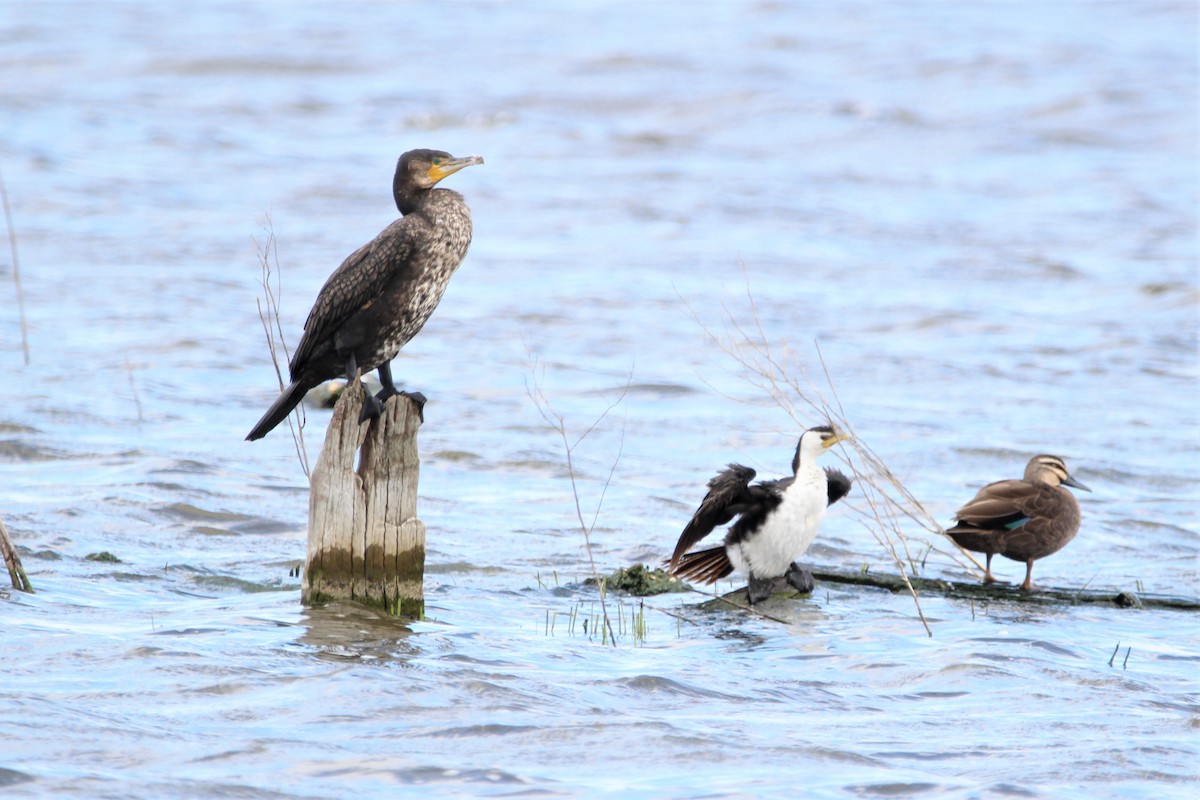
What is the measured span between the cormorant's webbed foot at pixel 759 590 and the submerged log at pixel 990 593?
0.07 metres

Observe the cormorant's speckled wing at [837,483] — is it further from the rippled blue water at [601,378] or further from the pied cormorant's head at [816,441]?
the rippled blue water at [601,378]

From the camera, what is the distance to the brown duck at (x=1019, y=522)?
8047 millimetres

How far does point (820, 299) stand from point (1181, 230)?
758cm

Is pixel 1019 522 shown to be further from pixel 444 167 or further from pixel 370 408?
pixel 370 408

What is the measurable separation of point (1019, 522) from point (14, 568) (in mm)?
4849

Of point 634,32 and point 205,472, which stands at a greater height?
point 634,32

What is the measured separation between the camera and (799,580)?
303 inches

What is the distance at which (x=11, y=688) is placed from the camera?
219 inches

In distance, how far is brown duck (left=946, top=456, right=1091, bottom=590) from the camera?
8.05 metres

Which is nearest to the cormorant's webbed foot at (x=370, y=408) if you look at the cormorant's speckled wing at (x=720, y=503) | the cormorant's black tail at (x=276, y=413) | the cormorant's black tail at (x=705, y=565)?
the cormorant's black tail at (x=276, y=413)

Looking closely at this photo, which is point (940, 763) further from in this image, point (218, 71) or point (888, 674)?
point (218, 71)

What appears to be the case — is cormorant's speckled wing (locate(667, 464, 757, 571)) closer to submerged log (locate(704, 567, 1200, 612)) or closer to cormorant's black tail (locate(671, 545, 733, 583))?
cormorant's black tail (locate(671, 545, 733, 583))

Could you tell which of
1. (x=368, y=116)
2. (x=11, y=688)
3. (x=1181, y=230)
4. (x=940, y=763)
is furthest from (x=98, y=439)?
(x=368, y=116)

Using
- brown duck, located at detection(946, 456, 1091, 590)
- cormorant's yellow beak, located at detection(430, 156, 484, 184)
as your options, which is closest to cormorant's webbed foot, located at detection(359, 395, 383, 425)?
cormorant's yellow beak, located at detection(430, 156, 484, 184)
